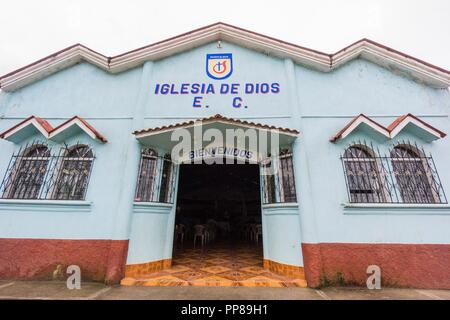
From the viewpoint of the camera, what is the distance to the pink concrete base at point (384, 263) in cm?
448

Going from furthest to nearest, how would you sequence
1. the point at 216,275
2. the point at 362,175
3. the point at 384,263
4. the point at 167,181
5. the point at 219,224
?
the point at 219,224, the point at 167,181, the point at 362,175, the point at 216,275, the point at 384,263

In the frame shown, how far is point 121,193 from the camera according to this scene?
17.3 ft

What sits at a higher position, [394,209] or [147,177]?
[147,177]

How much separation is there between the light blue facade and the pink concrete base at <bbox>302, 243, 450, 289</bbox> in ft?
0.76

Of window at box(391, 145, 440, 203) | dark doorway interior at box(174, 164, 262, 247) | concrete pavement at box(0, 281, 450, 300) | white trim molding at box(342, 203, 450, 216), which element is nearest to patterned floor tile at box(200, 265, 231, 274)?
concrete pavement at box(0, 281, 450, 300)

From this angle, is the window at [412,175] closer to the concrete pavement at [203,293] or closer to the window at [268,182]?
the concrete pavement at [203,293]

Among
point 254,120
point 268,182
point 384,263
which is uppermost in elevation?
point 254,120

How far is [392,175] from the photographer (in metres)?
5.31

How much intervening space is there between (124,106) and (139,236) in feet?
13.5

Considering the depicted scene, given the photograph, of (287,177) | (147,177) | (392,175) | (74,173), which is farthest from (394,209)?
(74,173)

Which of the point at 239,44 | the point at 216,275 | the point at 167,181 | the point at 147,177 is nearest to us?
the point at 216,275

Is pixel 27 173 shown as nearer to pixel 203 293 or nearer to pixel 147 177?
pixel 147 177

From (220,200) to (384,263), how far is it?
37.6 ft

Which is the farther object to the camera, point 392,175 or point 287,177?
point 287,177
